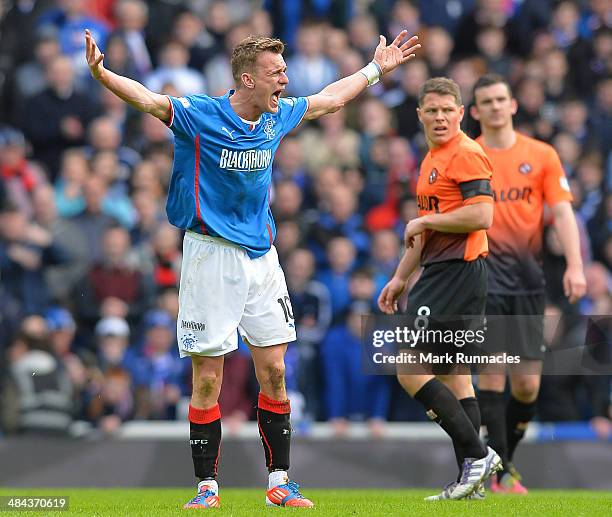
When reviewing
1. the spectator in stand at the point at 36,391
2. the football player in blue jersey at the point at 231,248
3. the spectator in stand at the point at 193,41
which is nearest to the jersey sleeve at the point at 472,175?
the football player in blue jersey at the point at 231,248

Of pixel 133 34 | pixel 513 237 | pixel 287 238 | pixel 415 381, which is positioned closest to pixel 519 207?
pixel 513 237

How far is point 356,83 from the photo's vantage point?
8.48 meters

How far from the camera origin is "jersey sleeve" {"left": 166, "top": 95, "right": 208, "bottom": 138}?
752 centimetres

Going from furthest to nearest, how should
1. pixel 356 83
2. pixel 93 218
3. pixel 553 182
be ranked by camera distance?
pixel 93 218 < pixel 553 182 < pixel 356 83

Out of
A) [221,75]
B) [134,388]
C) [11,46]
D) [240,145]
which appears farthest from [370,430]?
[11,46]

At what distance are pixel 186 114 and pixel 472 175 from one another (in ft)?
5.85

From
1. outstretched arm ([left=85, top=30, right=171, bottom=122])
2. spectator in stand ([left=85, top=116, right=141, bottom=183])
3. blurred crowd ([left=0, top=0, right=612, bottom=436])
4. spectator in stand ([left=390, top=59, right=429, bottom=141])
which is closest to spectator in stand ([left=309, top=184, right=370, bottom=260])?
blurred crowd ([left=0, top=0, right=612, bottom=436])

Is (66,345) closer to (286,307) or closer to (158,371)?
(158,371)

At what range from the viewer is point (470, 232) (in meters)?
8.23

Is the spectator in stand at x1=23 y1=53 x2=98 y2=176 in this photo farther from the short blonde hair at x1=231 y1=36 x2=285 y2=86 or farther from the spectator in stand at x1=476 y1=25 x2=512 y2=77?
the short blonde hair at x1=231 y1=36 x2=285 y2=86

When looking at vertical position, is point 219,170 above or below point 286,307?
above

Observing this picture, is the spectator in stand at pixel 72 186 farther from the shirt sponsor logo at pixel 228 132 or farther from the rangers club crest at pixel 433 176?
the shirt sponsor logo at pixel 228 132

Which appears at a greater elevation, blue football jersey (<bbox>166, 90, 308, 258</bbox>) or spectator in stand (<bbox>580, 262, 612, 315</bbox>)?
blue football jersey (<bbox>166, 90, 308, 258</bbox>)

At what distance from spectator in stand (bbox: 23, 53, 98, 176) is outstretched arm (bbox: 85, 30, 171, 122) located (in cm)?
852
